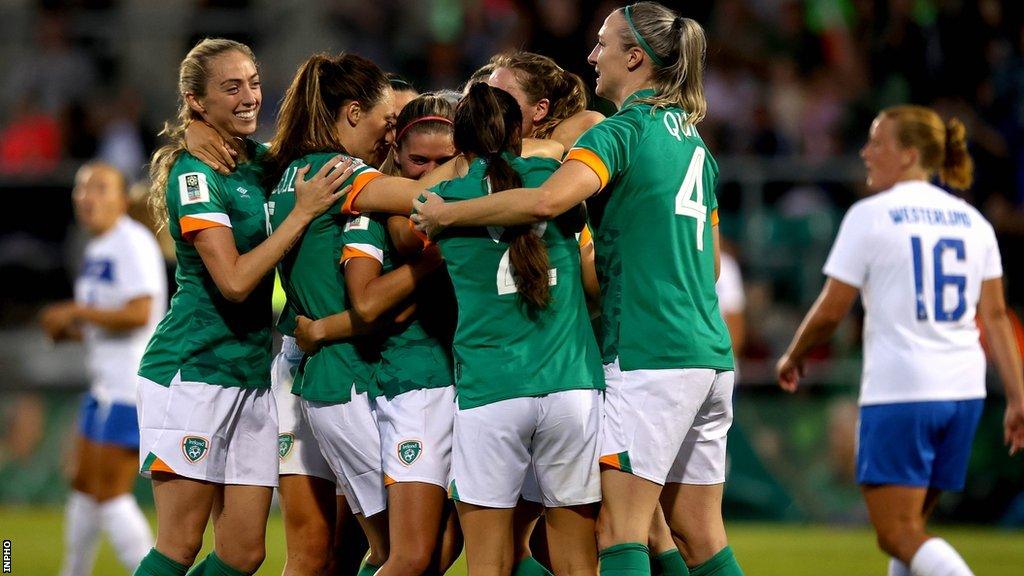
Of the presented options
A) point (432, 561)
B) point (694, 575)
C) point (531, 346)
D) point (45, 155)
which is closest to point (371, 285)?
point (531, 346)

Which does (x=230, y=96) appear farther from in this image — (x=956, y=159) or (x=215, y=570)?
(x=956, y=159)

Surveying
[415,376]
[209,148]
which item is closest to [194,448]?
[415,376]

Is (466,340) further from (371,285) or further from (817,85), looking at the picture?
(817,85)

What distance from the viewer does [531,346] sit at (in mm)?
4523

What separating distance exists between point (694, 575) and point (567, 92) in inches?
76.9

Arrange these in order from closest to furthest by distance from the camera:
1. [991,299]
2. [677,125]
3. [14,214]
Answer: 1. [677,125]
2. [991,299]
3. [14,214]

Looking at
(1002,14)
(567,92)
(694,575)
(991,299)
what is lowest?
(694,575)

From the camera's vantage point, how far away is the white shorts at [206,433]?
5055 millimetres

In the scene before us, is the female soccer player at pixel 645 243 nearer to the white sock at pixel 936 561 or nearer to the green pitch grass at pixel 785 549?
the white sock at pixel 936 561

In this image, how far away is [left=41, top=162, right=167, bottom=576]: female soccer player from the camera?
769 cm

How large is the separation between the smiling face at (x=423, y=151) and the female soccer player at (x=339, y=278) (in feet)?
0.60

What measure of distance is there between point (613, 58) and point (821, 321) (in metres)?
2.10

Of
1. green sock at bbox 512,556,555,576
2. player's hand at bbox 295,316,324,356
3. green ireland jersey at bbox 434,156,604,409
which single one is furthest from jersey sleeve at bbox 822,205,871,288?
player's hand at bbox 295,316,324,356

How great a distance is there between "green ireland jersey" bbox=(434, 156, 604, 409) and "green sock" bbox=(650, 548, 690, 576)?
96 cm
